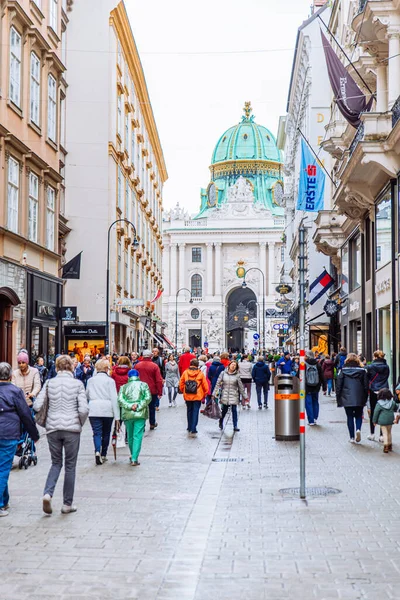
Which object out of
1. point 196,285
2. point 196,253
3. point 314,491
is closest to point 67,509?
point 314,491

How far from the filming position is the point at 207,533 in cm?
823

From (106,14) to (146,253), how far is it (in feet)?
72.7

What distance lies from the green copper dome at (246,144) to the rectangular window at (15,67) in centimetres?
10122

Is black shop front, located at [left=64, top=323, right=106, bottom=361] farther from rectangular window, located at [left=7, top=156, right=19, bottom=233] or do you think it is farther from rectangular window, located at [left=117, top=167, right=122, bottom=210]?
rectangular window, located at [left=7, top=156, right=19, bottom=233]

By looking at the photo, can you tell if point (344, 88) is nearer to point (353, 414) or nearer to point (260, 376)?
point (260, 376)

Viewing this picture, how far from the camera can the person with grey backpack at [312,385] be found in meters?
19.6

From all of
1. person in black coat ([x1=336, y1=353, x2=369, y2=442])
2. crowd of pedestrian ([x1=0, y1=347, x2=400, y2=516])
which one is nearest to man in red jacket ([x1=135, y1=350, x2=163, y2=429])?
crowd of pedestrian ([x1=0, y1=347, x2=400, y2=516])

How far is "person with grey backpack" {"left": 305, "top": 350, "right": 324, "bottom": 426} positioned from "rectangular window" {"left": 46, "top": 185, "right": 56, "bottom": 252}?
1055cm

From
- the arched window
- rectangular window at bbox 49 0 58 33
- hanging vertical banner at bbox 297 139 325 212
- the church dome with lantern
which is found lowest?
hanging vertical banner at bbox 297 139 325 212

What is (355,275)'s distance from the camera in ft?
113

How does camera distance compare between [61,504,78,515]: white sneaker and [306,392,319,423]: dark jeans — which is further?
[306,392,319,423]: dark jeans

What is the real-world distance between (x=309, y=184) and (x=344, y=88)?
4.00m

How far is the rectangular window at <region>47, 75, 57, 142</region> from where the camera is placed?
92.3ft

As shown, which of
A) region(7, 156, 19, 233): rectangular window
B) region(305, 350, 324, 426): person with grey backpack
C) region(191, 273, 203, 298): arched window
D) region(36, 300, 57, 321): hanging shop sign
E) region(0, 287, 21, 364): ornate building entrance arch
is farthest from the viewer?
region(191, 273, 203, 298): arched window
